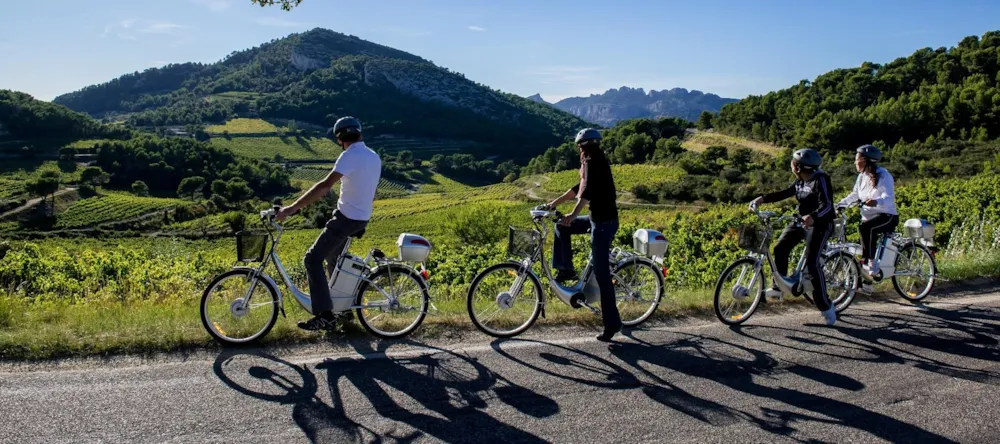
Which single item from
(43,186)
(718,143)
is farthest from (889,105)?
(43,186)

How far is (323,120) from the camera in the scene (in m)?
191

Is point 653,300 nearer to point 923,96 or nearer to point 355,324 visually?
point 355,324

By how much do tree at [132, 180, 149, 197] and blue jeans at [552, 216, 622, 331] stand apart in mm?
120079

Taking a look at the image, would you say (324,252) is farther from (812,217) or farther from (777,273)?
(812,217)

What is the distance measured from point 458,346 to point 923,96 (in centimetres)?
10190

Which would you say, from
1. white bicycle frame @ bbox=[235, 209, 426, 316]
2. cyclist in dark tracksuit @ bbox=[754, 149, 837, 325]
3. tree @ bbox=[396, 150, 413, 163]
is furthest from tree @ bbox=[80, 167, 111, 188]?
cyclist in dark tracksuit @ bbox=[754, 149, 837, 325]

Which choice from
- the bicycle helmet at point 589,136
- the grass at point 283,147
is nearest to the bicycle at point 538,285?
the bicycle helmet at point 589,136

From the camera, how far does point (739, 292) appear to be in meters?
6.44

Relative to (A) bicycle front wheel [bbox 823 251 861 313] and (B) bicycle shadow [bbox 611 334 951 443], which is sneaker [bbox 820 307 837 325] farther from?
(B) bicycle shadow [bbox 611 334 951 443]

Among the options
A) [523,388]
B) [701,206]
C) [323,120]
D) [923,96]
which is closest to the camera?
[523,388]

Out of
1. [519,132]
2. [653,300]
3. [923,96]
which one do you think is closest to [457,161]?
[519,132]

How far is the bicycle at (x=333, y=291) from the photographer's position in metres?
5.26

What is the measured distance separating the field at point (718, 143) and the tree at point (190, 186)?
8719cm

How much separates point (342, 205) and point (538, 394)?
229cm
